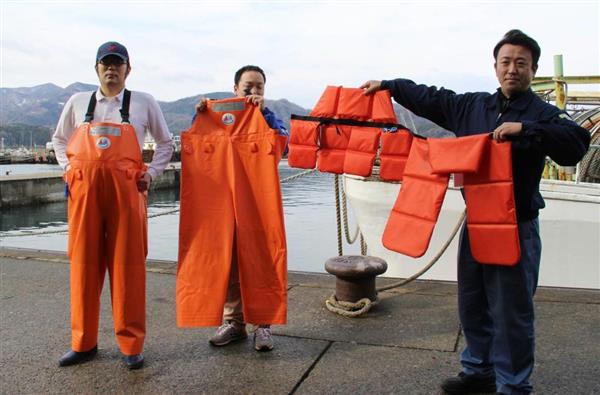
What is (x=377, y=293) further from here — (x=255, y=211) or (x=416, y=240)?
(x=416, y=240)

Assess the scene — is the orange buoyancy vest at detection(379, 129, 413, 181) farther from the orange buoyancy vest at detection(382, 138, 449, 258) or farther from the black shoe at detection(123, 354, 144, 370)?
the black shoe at detection(123, 354, 144, 370)

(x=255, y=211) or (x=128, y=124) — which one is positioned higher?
(x=128, y=124)

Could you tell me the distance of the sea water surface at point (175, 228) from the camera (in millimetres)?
15375

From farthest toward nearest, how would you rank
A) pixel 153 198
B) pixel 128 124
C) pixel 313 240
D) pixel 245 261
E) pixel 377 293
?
pixel 153 198
pixel 313 240
pixel 377 293
pixel 245 261
pixel 128 124

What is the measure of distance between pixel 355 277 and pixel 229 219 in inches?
51.5

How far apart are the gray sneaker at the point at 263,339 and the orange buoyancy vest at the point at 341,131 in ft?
3.65

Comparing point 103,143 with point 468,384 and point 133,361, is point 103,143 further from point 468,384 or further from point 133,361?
point 468,384

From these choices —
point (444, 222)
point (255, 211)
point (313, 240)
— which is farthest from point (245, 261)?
point (313, 240)

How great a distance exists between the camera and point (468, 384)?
273cm

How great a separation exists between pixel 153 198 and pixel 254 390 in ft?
113

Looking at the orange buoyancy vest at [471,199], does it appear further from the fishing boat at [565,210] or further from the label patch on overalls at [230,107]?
the fishing boat at [565,210]

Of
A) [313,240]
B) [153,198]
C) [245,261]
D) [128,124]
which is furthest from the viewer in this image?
[153,198]

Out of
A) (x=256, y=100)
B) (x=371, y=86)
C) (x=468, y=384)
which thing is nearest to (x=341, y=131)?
(x=371, y=86)

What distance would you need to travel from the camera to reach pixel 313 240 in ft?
58.2
